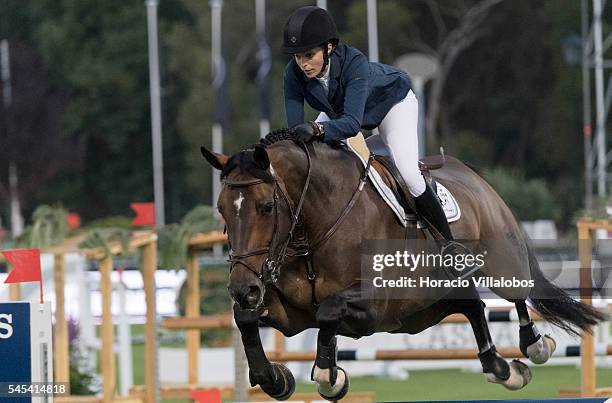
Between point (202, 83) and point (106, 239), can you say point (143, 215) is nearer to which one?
point (106, 239)

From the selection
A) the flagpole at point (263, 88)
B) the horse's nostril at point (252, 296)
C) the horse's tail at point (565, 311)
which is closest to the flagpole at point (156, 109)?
the flagpole at point (263, 88)

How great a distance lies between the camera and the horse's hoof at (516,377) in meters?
6.08

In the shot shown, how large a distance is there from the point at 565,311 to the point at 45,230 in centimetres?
296

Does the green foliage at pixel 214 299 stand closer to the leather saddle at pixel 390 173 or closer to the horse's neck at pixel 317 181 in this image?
the leather saddle at pixel 390 173

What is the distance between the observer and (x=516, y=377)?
6094 millimetres

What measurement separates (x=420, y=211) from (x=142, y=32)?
36396mm

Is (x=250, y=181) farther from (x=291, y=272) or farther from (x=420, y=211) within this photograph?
(x=420, y=211)

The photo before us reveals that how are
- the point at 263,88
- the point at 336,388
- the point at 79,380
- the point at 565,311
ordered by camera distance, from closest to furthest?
1. the point at 336,388
2. the point at 565,311
3. the point at 79,380
4. the point at 263,88

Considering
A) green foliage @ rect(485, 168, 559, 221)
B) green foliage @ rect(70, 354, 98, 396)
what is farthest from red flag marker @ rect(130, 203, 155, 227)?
green foliage @ rect(485, 168, 559, 221)

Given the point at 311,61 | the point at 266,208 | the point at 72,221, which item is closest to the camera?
the point at 266,208

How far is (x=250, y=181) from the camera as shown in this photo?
196 inches

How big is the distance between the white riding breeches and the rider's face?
365mm

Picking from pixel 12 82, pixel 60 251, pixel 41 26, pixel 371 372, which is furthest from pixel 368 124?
pixel 41 26

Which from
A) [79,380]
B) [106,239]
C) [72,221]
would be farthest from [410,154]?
[72,221]
